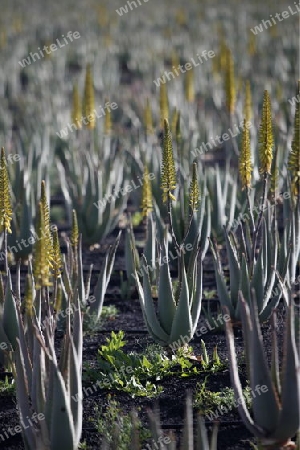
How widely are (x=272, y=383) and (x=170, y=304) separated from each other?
1.30 metres

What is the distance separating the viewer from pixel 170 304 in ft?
14.9

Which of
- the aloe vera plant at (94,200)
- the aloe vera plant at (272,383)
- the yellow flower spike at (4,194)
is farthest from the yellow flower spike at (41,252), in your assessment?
the aloe vera plant at (94,200)

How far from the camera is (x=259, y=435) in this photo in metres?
3.48

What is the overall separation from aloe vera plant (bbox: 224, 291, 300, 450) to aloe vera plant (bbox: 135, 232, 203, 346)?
39.3 inches

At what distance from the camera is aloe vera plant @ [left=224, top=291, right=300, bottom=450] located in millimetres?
3275

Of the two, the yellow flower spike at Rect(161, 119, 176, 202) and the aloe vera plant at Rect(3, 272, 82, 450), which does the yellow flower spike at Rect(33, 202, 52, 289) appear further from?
the yellow flower spike at Rect(161, 119, 176, 202)

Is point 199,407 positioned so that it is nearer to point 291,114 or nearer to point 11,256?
point 11,256

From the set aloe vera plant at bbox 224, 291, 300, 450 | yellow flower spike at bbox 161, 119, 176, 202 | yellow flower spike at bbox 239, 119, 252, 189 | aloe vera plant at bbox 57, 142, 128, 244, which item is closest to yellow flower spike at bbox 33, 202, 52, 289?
aloe vera plant at bbox 224, 291, 300, 450

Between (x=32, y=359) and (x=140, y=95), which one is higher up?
(x=140, y=95)

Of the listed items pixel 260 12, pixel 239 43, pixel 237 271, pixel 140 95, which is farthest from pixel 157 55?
pixel 237 271

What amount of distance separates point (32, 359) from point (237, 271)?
5.10 ft

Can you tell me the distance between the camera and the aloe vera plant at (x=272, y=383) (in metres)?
3.28

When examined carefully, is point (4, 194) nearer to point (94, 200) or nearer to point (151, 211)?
point (151, 211)

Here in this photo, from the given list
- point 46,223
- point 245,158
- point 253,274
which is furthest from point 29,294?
point 253,274
